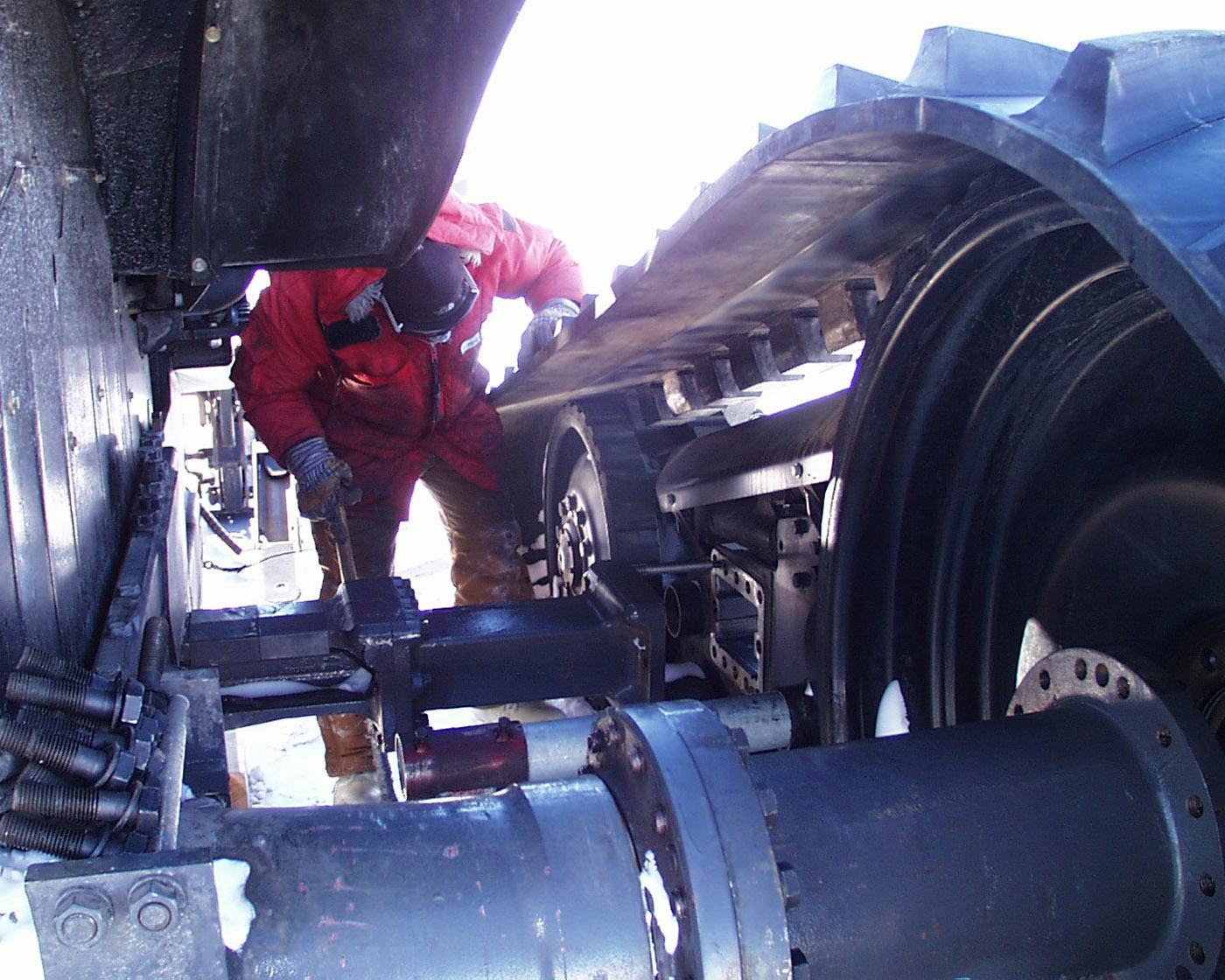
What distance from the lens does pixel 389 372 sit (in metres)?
3.39

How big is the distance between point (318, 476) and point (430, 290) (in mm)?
818

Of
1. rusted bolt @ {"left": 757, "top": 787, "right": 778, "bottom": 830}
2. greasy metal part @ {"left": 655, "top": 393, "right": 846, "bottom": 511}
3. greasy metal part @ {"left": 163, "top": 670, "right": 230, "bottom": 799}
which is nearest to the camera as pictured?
rusted bolt @ {"left": 757, "top": 787, "right": 778, "bottom": 830}

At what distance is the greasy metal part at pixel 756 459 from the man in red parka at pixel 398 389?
822mm

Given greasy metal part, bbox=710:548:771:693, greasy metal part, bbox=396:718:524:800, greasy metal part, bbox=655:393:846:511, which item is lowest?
greasy metal part, bbox=396:718:524:800

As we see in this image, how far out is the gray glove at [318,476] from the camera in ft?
10.8

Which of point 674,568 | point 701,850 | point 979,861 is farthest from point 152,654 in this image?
point 674,568

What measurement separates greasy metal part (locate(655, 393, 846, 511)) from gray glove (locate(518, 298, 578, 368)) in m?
0.69

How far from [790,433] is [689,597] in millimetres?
702

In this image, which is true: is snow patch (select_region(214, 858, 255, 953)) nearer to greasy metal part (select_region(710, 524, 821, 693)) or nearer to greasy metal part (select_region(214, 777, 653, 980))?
greasy metal part (select_region(214, 777, 653, 980))

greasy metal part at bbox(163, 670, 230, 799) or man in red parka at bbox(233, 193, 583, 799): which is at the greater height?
man in red parka at bbox(233, 193, 583, 799)

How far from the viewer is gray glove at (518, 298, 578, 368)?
3170mm

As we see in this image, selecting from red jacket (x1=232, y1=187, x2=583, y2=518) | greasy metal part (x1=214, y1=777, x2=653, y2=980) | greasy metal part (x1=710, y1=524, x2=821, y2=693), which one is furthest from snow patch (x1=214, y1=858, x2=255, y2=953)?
red jacket (x1=232, y1=187, x2=583, y2=518)

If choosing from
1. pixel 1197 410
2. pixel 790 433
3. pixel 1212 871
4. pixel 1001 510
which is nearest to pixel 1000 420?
pixel 1001 510

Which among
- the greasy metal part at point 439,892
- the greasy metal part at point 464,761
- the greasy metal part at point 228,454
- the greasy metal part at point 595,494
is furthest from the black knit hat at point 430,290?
the greasy metal part at point 228,454
